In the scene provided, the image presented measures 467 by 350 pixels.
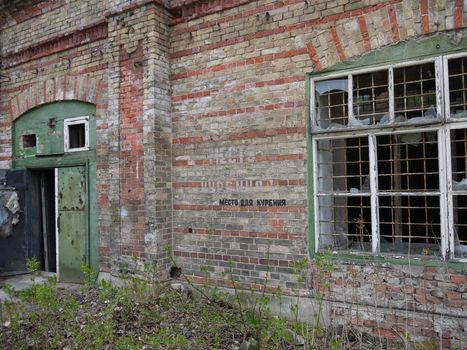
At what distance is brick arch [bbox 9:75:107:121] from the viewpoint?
6.68 meters

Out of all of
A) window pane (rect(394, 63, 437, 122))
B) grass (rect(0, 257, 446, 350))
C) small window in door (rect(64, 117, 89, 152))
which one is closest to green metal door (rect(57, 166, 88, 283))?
small window in door (rect(64, 117, 89, 152))

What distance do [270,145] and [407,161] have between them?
65.3 inches

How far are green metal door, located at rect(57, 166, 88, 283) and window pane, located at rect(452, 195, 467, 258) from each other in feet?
18.3

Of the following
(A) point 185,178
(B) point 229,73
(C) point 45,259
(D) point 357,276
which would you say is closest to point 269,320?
(D) point 357,276

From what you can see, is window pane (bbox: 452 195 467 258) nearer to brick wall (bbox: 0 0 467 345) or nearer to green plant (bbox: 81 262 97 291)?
brick wall (bbox: 0 0 467 345)

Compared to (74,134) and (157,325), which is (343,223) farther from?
(74,134)

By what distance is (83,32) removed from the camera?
6.87m

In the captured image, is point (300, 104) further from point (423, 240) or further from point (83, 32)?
point (83, 32)

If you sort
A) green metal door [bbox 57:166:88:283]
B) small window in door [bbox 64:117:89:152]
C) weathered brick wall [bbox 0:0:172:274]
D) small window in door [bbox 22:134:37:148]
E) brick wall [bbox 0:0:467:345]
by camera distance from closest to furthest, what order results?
brick wall [bbox 0:0:467:345] < weathered brick wall [bbox 0:0:172:274] < green metal door [bbox 57:166:88:283] < small window in door [bbox 64:117:89:152] < small window in door [bbox 22:134:37:148]

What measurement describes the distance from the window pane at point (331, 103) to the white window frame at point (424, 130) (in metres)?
0.09

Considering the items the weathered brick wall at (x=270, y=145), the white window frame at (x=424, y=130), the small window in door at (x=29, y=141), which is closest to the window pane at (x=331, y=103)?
the white window frame at (x=424, y=130)

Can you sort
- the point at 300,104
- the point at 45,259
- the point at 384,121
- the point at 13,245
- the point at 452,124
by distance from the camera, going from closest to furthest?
the point at 452,124 < the point at 384,121 < the point at 300,104 < the point at 13,245 < the point at 45,259

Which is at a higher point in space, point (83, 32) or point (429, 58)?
point (83, 32)

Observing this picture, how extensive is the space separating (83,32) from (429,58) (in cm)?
554
